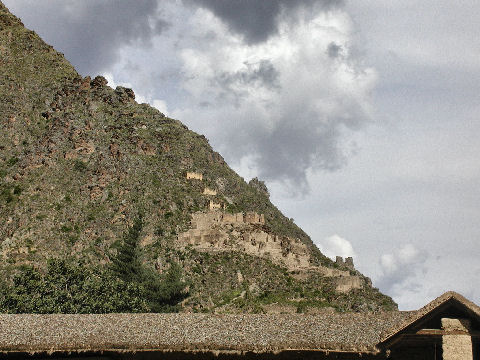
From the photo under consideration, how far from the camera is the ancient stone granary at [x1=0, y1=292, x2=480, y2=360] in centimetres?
1591

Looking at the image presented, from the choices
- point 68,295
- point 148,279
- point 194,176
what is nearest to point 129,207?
point 194,176

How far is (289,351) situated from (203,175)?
86934mm

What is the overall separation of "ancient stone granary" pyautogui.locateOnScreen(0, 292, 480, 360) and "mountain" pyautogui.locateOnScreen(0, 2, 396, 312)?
32.4 meters

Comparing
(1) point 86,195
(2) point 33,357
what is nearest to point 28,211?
(1) point 86,195

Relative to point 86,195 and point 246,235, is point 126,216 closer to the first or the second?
point 86,195

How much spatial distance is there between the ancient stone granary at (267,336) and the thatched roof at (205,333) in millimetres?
25

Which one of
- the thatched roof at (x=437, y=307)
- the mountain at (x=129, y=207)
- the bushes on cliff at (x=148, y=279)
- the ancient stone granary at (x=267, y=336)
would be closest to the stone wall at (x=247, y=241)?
the mountain at (x=129, y=207)

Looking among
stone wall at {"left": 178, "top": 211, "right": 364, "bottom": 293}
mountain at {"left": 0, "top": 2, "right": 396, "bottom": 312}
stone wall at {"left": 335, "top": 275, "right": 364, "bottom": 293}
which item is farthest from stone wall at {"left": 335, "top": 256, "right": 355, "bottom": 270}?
stone wall at {"left": 335, "top": 275, "right": 364, "bottom": 293}

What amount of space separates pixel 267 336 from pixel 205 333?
179cm

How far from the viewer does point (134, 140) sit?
105m

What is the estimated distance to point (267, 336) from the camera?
60.3ft

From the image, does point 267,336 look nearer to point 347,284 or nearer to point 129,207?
point 347,284

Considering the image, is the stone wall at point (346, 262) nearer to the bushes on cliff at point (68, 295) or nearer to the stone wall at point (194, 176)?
the stone wall at point (194, 176)

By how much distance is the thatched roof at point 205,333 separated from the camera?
17672mm
